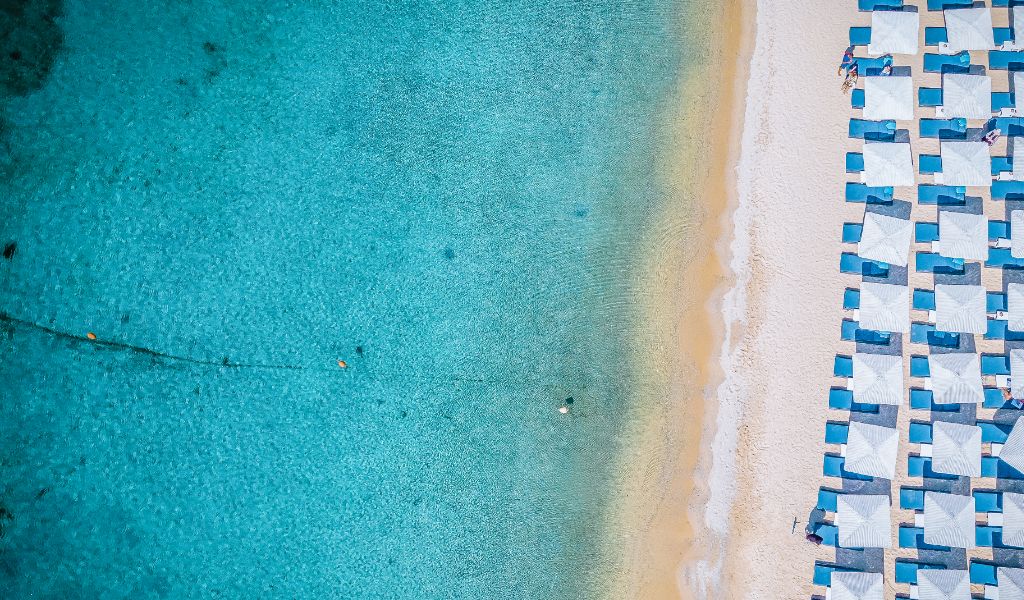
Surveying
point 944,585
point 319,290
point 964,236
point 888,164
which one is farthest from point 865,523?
point 319,290

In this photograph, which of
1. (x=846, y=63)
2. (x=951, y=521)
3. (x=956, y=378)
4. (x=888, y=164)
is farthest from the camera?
(x=846, y=63)

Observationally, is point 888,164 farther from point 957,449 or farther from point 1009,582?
point 1009,582

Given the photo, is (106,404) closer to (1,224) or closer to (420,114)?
(1,224)

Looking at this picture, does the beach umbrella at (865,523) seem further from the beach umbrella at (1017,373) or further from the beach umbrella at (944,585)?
the beach umbrella at (1017,373)

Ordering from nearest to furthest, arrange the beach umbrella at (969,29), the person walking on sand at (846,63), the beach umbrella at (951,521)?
the beach umbrella at (951,521) < the beach umbrella at (969,29) < the person walking on sand at (846,63)

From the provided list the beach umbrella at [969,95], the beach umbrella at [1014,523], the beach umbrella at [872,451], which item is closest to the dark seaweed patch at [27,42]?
the beach umbrella at [872,451]

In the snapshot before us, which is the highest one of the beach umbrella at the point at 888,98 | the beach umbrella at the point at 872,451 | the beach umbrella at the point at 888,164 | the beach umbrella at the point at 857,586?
the beach umbrella at the point at 888,98

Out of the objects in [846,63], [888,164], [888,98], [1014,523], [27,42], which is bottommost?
[1014,523]

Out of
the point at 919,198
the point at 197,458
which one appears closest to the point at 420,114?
the point at 197,458
